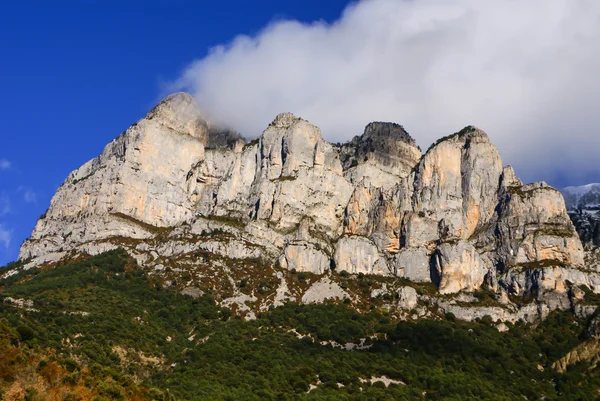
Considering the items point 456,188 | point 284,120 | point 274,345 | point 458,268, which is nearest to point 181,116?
point 284,120

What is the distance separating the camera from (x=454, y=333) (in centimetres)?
11975

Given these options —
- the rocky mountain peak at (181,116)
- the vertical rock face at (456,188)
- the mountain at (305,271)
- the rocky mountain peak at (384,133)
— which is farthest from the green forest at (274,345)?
the rocky mountain peak at (384,133)

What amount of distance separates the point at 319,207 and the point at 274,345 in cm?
6112

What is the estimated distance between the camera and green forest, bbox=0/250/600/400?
91.7 metres

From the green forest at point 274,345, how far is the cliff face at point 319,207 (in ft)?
51.1

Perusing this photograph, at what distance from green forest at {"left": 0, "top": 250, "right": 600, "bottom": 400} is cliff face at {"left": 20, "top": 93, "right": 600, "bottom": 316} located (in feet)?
51.1

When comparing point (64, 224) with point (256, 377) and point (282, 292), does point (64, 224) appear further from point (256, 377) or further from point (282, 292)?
point (256, 377)

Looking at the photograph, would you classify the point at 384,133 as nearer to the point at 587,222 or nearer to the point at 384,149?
the point at 384,149

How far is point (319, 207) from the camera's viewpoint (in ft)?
542

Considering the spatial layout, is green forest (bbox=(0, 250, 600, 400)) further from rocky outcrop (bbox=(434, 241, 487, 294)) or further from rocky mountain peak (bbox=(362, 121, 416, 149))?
rocky mountain peak (bbox=(362, 121, 416, 149))

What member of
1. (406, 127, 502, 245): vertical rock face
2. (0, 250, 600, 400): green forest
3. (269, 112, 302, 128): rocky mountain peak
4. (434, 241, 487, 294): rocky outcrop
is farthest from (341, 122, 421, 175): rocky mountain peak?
(0, 250, 600, 400): green forest

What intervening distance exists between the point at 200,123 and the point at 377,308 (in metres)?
91.2

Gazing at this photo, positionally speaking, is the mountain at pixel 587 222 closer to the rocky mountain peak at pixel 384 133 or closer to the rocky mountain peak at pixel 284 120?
the rocky mountain peak at pixel 384 133

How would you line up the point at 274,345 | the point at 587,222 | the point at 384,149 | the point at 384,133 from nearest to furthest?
the point at 274,345 < the point at 587,222 < the point at 384,149 < the point at 384,133
